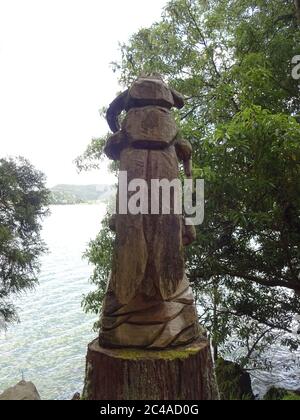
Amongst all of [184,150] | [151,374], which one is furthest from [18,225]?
[151,374]

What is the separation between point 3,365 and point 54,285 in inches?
264

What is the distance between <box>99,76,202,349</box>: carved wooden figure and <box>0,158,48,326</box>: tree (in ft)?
16.5

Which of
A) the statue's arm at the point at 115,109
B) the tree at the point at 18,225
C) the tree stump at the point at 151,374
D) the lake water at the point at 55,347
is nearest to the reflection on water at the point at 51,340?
the lake water at the point at 55,347

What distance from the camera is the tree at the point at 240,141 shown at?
14.0 feet

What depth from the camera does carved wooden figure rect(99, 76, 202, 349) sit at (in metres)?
2.80

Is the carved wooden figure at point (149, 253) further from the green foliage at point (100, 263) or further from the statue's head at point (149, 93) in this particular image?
the green foliage at point (100, 263)

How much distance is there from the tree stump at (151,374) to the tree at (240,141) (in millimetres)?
2023

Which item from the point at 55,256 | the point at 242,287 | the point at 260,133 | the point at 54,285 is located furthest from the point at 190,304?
the point at 55,256

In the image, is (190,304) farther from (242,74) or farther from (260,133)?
(242,74)

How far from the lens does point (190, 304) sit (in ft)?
9.61

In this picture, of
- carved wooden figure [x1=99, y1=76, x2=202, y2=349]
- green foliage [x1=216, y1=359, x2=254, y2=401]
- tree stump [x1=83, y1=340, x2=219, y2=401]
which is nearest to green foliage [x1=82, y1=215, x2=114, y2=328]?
green foliage [x1=216, y1=359, x2=254, y2=401]

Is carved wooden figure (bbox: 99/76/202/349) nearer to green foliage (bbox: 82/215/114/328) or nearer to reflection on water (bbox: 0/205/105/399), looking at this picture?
green foliage (bbox: 82/215/114/328)

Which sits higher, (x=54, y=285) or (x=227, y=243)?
(x=227, y=243)

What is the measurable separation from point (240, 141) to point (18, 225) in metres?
6.40
